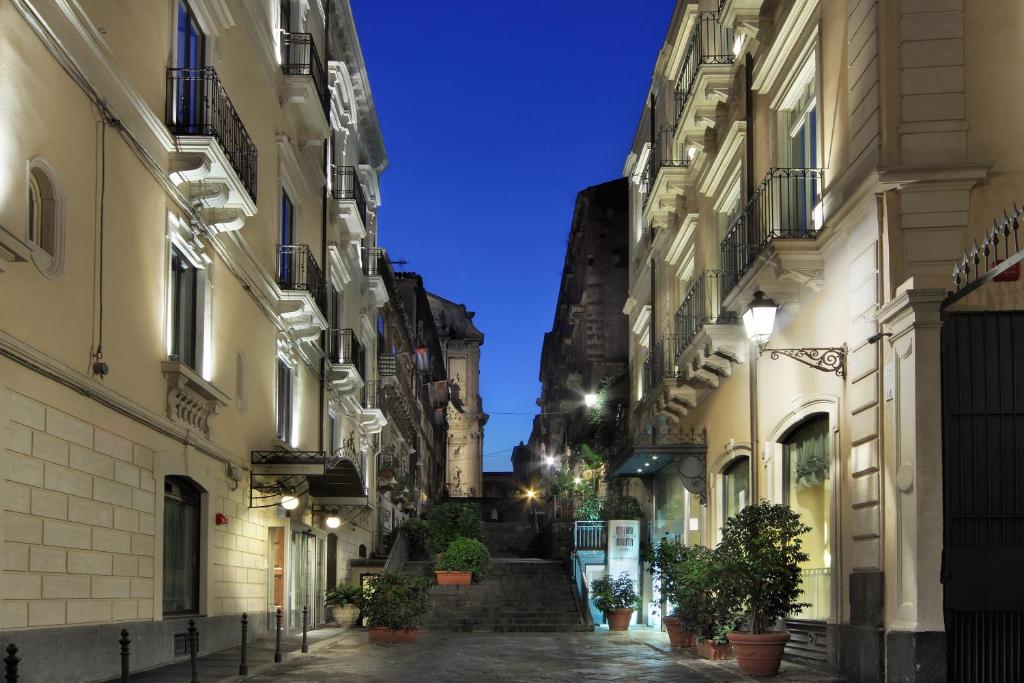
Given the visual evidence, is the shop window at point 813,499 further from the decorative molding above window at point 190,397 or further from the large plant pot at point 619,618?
the large plant pot at point 619,618

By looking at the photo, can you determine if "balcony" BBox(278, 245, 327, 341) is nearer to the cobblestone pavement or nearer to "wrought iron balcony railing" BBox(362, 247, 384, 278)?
the cobblestone pavement

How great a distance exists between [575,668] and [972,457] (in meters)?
7.01

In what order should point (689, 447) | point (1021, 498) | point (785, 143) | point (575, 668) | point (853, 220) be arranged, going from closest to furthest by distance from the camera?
point (1021, 498) → point (853, 220) → point (575, 668) → point (785, 143) → point (689, 447)

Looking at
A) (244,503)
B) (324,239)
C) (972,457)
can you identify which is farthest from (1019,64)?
(324,239)

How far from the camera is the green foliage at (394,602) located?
23062mm

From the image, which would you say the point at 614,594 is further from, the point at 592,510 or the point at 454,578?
the point at 454,578

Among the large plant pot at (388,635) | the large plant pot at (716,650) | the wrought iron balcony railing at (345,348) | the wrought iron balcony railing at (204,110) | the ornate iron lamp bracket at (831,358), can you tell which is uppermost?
the wrought iron balcony railing at (204,110)

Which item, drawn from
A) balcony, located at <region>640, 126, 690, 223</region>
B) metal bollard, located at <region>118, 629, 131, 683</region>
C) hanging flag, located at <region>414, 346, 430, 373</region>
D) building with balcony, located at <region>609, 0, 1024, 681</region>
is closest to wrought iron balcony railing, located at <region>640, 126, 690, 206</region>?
balcony, located at <region>640, 126, 690, 223</region>

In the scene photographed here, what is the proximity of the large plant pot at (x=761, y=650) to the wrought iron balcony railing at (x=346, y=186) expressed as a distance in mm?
19112

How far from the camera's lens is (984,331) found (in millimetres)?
11883

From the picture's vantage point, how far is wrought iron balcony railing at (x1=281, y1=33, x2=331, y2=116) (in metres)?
24.8

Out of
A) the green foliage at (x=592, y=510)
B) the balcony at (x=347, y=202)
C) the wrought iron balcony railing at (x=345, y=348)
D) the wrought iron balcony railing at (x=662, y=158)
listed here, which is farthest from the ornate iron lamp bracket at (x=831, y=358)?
the balcony at (x=347, y=202)

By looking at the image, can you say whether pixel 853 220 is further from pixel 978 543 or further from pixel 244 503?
pixel 244 503

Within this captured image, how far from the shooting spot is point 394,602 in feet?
75.9
